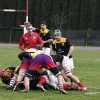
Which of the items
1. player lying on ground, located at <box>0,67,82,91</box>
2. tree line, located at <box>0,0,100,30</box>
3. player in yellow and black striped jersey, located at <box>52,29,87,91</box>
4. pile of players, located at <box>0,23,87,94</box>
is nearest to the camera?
pile of players, located at <box>0,23,87,94</box>

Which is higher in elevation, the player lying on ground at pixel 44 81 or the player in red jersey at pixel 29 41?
the player in red jersey at pixel 29 41

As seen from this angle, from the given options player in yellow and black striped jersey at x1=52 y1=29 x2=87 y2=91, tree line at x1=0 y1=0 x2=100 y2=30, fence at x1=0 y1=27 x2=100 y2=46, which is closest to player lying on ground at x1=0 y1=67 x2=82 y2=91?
player in yellow and black striped jersey at x1=52 y1=29 x2=87 y2=91

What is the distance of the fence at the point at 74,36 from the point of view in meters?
43.0

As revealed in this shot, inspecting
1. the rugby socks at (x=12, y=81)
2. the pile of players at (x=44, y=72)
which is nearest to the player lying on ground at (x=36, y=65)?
the pile of players at (x=44, y=72)

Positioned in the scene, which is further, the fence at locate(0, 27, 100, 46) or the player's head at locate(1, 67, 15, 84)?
the fence at locate(0, 27, 100, 46)

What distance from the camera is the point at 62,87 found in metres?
13.3

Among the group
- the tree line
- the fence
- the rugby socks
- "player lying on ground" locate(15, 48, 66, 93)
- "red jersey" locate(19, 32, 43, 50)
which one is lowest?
the fence

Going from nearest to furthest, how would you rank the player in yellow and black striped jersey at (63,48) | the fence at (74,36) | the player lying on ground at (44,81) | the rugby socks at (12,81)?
the player lying on ground at (44,81) < the rugby socks at (12,81) < the player in yellow and black striped jersey at (63,48) < the fence at (74,36)

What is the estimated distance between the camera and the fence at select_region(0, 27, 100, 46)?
1693 inches

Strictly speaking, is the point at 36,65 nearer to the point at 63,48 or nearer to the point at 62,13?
the point at 63,48

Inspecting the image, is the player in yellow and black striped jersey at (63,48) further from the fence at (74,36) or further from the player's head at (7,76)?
the fence at (74,36)

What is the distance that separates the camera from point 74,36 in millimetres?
44062

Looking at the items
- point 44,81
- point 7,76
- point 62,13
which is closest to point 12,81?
point 7,76

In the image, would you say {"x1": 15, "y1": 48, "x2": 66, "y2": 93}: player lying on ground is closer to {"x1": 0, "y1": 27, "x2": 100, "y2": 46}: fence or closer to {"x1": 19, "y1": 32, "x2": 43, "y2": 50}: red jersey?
{"x1": 19, "y1": 32, "x2": 43, "y2": 50}: red jersey
